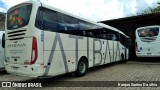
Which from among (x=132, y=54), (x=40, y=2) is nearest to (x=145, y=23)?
(x=132, y=54)

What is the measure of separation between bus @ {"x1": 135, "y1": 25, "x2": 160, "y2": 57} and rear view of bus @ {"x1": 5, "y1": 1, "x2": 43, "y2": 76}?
1098 cm

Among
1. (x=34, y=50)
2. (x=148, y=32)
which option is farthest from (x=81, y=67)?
(x=148, y=32)

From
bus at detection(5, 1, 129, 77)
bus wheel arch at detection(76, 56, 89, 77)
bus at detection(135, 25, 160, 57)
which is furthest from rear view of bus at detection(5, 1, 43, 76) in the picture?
bus at detection(135, 25, 160, 57)

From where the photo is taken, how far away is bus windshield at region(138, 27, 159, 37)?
15.1m

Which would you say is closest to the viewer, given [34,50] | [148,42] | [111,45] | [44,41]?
[34,50]

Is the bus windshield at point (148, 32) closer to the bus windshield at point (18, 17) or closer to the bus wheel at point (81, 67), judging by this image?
the bus wheel at point (81, 67)

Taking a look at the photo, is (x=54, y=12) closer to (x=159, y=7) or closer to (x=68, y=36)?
(x=68, y=36)

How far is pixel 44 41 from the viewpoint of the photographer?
679 centimetres

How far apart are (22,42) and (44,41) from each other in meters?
0.80

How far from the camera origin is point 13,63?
7324mm

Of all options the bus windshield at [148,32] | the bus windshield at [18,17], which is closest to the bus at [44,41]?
the bus windshield at [18,17]

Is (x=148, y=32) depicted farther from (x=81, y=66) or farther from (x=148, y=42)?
(x=81, y=66)

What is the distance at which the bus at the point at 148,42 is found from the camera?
49.1 ft

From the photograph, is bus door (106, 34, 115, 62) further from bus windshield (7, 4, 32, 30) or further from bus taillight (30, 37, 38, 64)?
bus taillight (30, 37, 38, 64)
